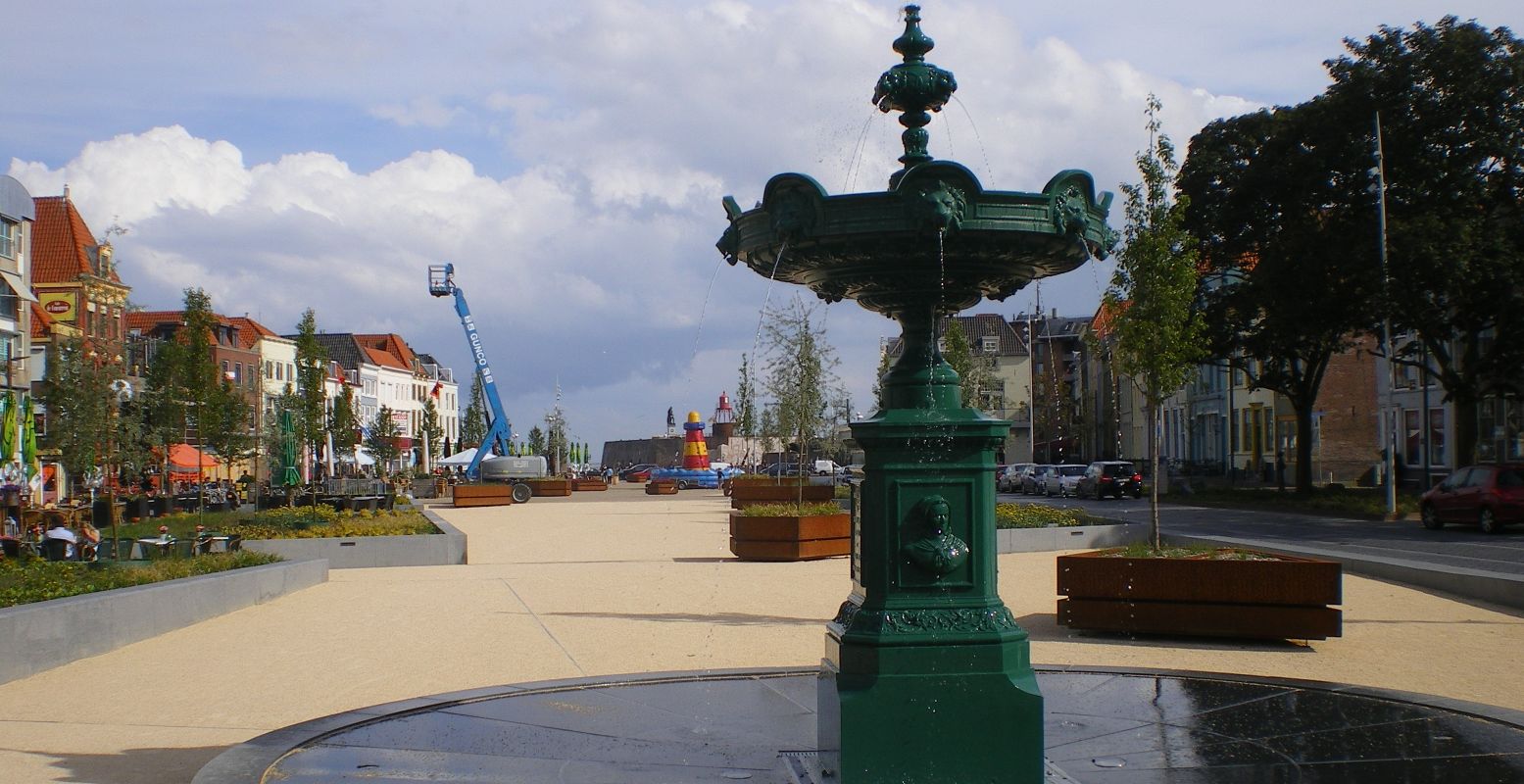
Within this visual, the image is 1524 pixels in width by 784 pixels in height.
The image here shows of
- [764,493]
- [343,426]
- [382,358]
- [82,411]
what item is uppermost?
[382,358]

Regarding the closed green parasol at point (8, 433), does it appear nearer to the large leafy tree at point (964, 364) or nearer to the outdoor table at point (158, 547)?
the outdoor table at point (158, 547)

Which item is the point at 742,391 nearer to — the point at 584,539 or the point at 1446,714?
the point at 584,539

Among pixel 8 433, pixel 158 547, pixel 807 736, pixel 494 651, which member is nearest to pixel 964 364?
pixel 8 433

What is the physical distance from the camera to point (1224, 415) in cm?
7306

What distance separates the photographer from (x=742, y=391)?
5553 cm

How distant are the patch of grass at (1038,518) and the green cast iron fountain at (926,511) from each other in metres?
17.8

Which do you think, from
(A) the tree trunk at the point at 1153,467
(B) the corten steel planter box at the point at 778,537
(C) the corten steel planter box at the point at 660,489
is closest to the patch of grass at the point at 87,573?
(B) the corten steel planter box at the point at 778,537

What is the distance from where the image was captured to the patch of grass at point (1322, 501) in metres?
33.5

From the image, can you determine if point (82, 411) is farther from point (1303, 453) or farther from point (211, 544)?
point (1303, 453)

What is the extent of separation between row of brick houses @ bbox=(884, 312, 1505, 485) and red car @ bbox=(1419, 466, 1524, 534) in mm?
4002

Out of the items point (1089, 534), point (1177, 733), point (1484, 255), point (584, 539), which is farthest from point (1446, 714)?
point (1484, 255)

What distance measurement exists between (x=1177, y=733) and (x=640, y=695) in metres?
3.13

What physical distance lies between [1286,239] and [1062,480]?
1972 cm

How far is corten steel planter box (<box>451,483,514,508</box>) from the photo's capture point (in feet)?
158
